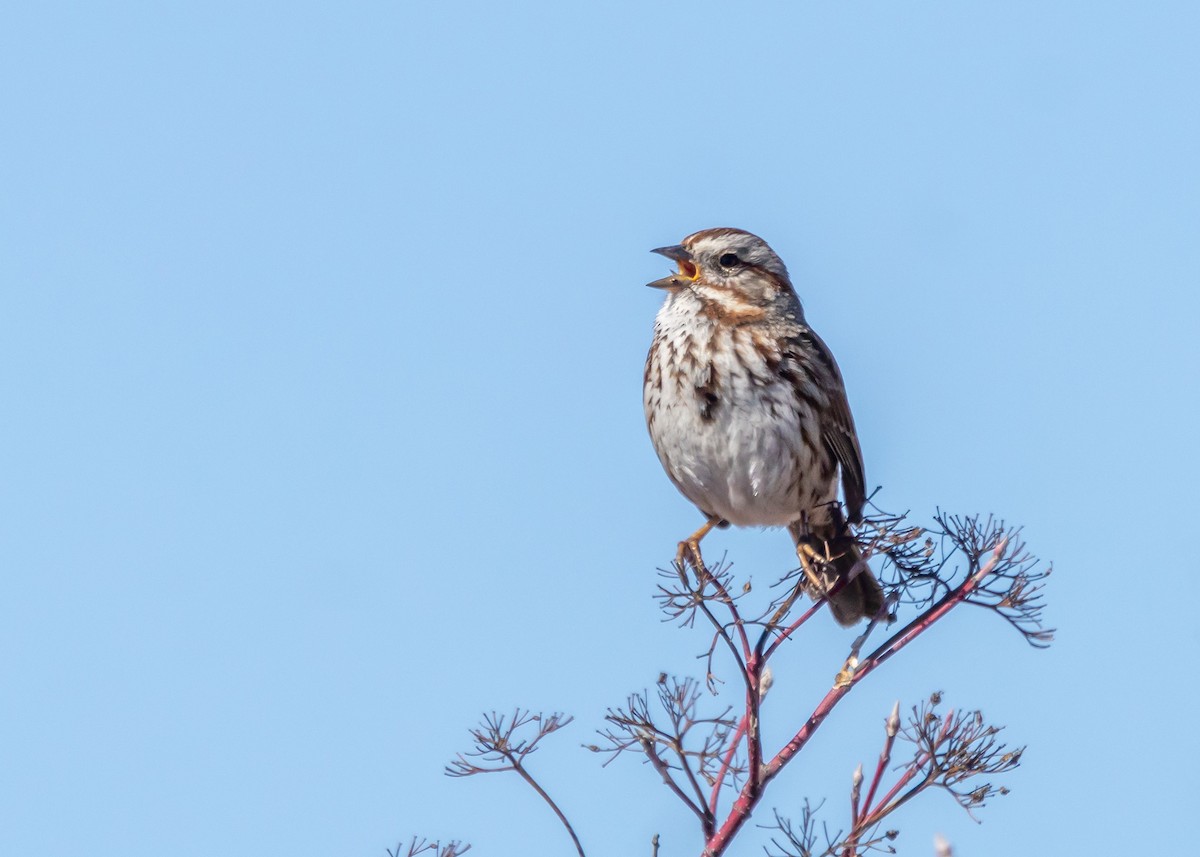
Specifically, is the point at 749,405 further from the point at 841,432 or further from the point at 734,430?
the point at 841,432

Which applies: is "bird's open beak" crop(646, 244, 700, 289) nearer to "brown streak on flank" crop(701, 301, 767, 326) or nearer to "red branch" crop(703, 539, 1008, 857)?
"brown streak on flank" crop(701, 301, 767, 326)

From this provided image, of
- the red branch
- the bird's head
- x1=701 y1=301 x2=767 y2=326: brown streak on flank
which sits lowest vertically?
the red branch

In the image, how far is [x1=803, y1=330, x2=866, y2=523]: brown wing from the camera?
8.00 meters

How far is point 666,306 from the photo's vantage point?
8.10 metres

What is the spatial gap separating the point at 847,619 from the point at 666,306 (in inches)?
72.3

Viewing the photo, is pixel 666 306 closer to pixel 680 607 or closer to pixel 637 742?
pixel 680 607

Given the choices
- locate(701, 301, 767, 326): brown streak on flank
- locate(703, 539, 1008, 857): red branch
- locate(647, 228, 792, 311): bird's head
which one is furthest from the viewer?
locate(647, 228, 792, 311): bird's head

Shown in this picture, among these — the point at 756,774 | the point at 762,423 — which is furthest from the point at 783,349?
the point at 756,774

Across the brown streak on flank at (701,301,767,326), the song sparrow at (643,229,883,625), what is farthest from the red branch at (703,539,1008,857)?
the brown streak on flank at (701,301,767,326)

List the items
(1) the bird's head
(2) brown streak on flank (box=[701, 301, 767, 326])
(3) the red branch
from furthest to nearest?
(1) the bird's head < (2) brown streak on flank (box=[701, 301, 767, 326]) < (3) the red branch

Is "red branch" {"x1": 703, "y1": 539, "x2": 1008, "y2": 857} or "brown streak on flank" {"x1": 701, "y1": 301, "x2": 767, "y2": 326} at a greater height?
"brown streak on flank" {"x1": 701, "y1": 301, "x2": 767, "y2": 326}

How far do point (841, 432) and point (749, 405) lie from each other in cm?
70

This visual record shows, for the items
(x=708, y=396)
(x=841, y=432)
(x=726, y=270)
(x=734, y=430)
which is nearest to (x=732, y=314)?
(x=726, y=270)

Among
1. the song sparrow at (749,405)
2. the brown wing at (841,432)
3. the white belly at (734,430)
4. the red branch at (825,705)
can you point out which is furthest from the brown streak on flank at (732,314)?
the red branch at (825,705)
